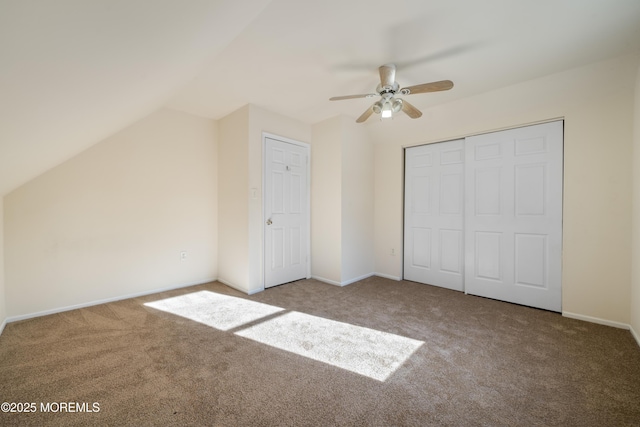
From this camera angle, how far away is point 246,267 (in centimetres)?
347

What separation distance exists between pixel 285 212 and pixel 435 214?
2.22m

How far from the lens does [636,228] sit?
233cm

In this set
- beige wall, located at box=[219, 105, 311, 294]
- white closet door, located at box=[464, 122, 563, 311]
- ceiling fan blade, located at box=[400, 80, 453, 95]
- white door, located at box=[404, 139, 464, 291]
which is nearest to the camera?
ceiling fan blade, located at box=[400, 80, 453, 95]

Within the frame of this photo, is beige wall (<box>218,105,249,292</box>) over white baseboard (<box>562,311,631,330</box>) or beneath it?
over

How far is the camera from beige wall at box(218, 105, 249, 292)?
Answer: 348 cm

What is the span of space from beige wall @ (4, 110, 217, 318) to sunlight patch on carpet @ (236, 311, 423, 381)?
6.12ft

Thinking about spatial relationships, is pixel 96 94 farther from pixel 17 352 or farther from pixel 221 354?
pixel 17 352

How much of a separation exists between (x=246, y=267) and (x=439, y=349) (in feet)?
7.88

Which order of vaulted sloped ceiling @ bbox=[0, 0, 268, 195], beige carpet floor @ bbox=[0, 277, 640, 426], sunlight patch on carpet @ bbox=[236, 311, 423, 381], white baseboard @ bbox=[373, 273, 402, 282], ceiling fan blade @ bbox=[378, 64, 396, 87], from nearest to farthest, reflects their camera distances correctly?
vaulted sloped ceiling @ bbox=[0, 0, 268, 195] < beige carpet floor @ bbox=[0, 277, 640, 426] < sunlight patch on carpet @ bbox=[236, 311, 423, 381] < ceiling fan blade @ bbox=[378, 64, 396, 87] < white baseboard @ bbox=[373, 273, 402, 282]

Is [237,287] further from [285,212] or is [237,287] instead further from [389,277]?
[389,277]

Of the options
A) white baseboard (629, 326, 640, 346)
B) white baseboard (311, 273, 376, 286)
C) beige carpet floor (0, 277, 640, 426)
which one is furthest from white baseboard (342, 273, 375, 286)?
white baseboard (629, 326, 640, 346)

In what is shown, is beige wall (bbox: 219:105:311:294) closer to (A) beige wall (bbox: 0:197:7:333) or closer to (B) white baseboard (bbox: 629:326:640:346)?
(A) beige wall (bbox: 0:197:7:333)

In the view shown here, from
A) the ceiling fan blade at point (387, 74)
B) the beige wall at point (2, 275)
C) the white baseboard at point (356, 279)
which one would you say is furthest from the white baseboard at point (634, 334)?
the beige wall at point (2, 275)

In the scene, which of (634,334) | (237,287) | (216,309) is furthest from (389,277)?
(216,309)
